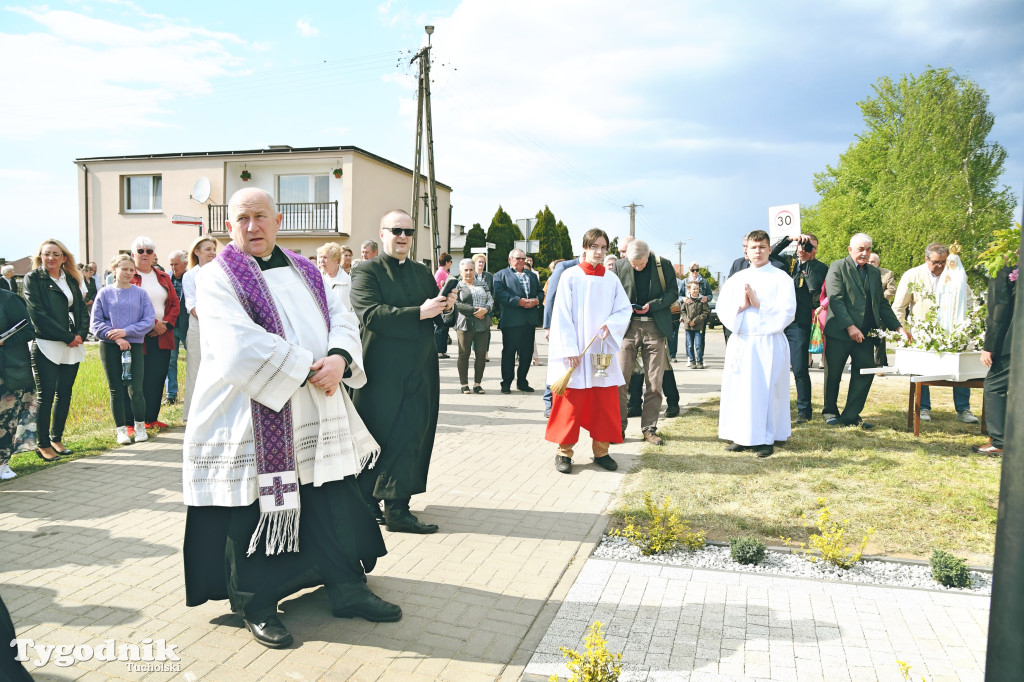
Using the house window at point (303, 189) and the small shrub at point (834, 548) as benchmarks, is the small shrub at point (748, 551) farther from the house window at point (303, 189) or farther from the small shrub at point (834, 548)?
the house window at point (303, 189)

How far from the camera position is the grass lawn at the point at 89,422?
7.18 metres

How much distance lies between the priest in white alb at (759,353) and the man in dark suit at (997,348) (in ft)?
6.20

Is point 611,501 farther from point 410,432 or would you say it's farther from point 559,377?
point 410,432

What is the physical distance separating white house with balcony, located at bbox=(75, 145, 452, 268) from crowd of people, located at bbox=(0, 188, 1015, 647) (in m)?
18.8

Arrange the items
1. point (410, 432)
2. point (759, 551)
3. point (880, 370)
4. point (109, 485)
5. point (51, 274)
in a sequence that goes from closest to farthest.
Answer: point (759, 551), point (410, 432), point (109, 485), point (51, 274), point (880, 370)

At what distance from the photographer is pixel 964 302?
9.39m

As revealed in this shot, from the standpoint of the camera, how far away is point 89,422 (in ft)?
30.2

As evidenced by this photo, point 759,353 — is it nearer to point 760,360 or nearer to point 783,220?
point 760,360

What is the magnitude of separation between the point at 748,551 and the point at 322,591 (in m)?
2.61

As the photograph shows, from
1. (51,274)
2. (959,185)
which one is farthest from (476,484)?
(959,185)

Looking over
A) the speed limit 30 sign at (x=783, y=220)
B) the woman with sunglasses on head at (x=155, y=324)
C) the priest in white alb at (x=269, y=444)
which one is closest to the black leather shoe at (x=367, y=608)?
the priest in white alb at (x=269, y=444)

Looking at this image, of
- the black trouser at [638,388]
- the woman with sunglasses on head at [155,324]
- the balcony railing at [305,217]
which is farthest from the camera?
the balcony railing at [305,217]

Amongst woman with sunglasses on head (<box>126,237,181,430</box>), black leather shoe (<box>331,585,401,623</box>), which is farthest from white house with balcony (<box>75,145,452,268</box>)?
black leather shoe (<box>331,585,401,623</box>)

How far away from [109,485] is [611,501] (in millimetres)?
4423
